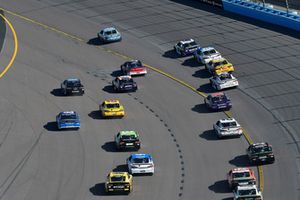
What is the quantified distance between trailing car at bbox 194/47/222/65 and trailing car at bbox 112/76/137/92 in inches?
367

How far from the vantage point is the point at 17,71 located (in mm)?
105000

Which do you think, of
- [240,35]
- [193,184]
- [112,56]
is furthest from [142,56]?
[193,184]

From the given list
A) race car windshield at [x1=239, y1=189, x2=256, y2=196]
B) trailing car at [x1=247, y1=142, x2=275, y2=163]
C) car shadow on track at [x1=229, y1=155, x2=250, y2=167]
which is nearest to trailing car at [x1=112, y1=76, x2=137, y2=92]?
car shadow on track at [x1=229, y1=155, x2=250, y2=167]

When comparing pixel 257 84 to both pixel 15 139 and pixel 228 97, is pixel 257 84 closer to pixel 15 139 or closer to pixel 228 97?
pixel 228 97

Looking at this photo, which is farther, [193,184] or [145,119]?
[145,119]

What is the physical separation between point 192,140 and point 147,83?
15.4 meters

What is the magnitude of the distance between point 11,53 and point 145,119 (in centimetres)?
2592

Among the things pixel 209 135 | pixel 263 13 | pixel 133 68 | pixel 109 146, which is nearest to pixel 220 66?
pixel 133 68

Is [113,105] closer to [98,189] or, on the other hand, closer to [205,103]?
[205,103]

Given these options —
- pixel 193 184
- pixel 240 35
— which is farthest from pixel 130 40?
pixel 193 184

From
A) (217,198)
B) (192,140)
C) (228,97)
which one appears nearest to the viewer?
(217,198)

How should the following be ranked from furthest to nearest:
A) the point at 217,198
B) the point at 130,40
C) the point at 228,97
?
the point at 130,40 < the point at 228,97 < the point at 217,198

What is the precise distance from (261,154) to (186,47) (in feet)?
95.0

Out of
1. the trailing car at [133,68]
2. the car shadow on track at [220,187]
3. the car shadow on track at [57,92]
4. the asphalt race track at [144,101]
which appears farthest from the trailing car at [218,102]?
the car shadow on track at [57,92]
